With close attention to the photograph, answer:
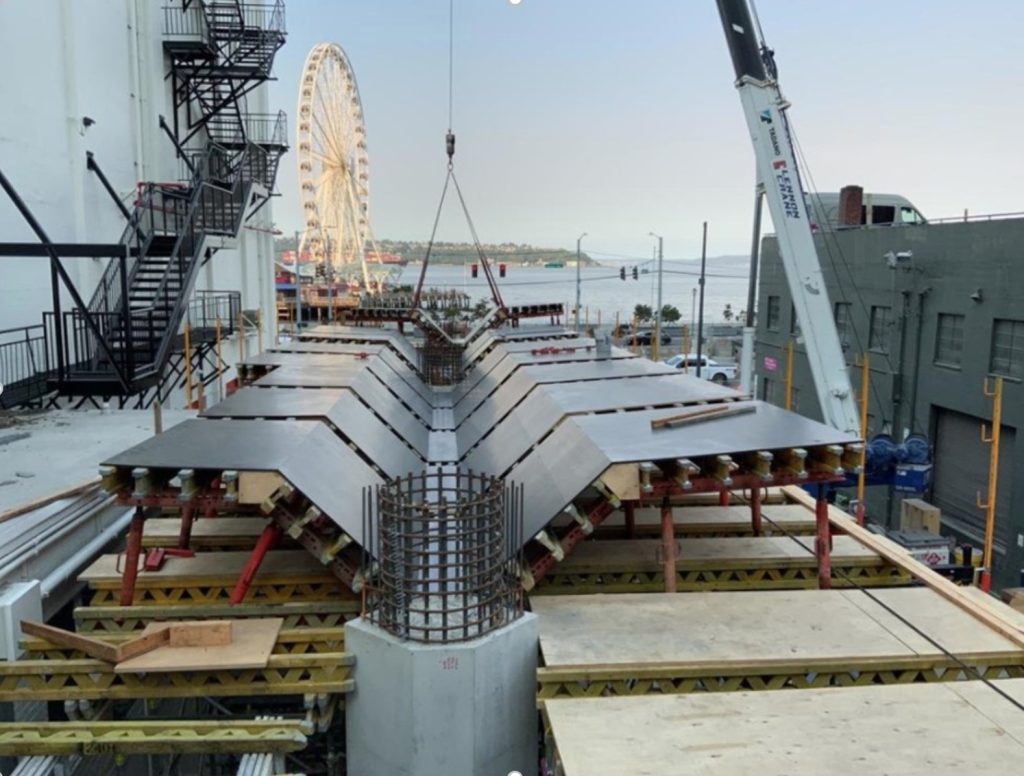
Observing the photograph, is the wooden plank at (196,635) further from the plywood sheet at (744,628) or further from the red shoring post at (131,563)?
the plywood sheet at (744,628)

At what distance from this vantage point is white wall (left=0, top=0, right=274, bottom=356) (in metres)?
15.1

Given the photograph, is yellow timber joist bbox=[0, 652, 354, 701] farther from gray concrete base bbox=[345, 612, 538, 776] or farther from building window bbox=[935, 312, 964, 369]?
building window bbox=[935, 312, 964, 369]

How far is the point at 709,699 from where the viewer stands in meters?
5.98

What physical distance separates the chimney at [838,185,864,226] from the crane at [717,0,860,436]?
1349cm

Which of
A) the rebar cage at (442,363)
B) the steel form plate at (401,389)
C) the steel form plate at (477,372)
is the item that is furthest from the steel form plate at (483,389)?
the rebar cage at (442,363)

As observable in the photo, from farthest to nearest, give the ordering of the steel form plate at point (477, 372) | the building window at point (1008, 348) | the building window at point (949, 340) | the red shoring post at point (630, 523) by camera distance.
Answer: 1. the steel form plate at point (477, 372)
2. the building window at point (949, 340)
3. the building window at point (1008, 348)
4. the red shoring post at point (630, 523)

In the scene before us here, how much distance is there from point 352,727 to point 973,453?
17307 millimetres

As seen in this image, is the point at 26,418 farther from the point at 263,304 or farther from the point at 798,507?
the point at 263,304

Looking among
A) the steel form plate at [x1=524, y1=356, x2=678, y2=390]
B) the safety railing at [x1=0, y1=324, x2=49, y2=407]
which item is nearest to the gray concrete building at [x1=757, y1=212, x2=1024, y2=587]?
the steel form plate at [x1=524, y1=356, x2=678, y2=390]

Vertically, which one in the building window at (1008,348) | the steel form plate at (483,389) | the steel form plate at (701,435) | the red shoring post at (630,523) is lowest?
the red shoring post at (630,523)

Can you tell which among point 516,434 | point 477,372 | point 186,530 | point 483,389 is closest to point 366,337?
point 477,372

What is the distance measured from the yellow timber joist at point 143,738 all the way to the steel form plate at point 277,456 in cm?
194

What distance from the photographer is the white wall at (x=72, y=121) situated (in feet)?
49.6

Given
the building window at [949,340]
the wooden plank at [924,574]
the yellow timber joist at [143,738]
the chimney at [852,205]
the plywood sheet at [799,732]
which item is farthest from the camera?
the chimney at [852,205]
